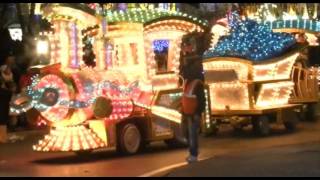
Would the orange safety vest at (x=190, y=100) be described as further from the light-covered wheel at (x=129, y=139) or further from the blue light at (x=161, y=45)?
the blue light at (x=161, y=45)

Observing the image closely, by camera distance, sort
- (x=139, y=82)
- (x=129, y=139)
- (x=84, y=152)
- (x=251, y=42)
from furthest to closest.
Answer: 1. (x=251, y=42)
2. (x=139, y=82)
3. (x=129, y=139)
4. (x=84, y=152)

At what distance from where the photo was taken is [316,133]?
17828mm

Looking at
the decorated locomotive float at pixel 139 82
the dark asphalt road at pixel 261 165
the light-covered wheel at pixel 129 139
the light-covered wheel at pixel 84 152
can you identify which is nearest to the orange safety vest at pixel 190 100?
the dark asphalt road at pixel 261 165

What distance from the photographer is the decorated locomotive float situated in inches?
543

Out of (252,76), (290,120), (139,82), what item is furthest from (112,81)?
(290,120)

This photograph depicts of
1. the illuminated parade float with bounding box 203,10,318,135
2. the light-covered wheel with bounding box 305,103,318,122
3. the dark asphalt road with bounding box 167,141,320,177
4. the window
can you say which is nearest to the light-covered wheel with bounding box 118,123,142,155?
the window

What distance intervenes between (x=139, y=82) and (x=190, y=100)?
263 cm

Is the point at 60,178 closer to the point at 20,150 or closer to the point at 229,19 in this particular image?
the point at 20,150

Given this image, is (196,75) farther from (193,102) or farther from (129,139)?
(129,139)

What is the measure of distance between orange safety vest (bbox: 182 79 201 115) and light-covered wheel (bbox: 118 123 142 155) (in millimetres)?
2107

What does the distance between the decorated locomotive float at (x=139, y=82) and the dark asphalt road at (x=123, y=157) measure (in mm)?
320

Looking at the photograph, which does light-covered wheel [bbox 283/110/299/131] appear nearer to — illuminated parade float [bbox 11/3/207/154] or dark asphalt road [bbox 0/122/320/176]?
dark asphalt road [bbox 0/122/320/176]

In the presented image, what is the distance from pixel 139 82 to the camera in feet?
49.4

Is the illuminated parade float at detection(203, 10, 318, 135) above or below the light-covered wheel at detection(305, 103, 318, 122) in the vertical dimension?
above
